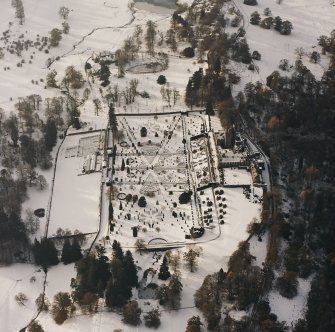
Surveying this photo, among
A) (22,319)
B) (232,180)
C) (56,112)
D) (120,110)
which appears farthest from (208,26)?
(22,319)

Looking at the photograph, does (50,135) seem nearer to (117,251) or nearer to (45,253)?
(45,253)

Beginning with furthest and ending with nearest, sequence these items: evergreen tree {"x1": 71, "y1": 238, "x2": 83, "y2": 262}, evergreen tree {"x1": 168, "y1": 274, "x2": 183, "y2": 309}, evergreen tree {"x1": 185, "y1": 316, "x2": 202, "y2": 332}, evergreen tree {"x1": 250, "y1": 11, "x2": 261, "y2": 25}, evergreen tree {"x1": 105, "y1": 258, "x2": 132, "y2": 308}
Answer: evergreen tree {"x1": 250, "y1": 11, "x2": 261, "y2": 25} < evergreen tree {"x1": 71, "y1": 238, "x2": 83, "y2": 262} < evergreen tree {"x1": 168, "y1": 274, "x2": 183, "y2": 309} < evergreen tree {"x1": 105, "y1": 258, "x2": 132, "y2": 308} < evergreen tree {"x1": 185, "y1": 316, "x2": 202, "y2": 332}

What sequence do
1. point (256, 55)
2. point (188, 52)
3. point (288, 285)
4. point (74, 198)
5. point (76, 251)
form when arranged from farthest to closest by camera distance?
1. point (188, 52)
2. point (256, 55)
3. point (74, 198)
4. point (76, 251)
5. point (288, 285)

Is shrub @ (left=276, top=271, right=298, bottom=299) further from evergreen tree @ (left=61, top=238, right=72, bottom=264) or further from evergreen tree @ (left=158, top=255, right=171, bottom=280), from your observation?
evergreen tree @ (left=61, top=238, right=72, bottom=264)

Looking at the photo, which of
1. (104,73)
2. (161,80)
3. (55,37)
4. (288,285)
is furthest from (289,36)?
(288,285)

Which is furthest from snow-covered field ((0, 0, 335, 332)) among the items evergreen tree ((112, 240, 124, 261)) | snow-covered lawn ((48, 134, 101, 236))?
evergreen tree ((112, 240, 124, 261))

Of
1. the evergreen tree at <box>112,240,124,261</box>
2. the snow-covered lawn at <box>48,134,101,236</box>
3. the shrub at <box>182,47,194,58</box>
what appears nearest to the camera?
the evergreen tree at <box>112,240,124,261</box>

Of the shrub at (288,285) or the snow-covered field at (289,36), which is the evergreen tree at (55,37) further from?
the shrub at (288,285)

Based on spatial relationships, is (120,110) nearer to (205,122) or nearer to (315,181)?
(205,122)

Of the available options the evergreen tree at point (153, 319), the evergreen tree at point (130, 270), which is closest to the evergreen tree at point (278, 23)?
the evergreen tree at point (130, 270)
